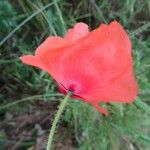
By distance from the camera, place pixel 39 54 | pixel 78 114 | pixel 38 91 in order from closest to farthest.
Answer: pixel 39 54, pixel 78 114, pixel 38 91

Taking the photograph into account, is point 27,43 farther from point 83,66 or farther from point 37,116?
point 83,66

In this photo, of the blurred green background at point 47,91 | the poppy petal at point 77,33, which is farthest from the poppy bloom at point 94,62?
the blurred green background at point 47,91

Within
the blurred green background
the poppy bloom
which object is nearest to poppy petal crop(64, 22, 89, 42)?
the poppy bloom

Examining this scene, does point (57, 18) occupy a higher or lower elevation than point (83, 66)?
higher

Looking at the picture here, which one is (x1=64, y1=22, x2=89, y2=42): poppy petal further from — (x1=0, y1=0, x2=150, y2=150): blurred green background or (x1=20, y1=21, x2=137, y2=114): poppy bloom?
(x1=0, y1=0, x2=150, y2=150): blurred green background

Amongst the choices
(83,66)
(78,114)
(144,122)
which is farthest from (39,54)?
(144,122)

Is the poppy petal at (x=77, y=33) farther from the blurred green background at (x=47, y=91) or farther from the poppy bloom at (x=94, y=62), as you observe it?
the blurred green background at (x=47, y=91)
